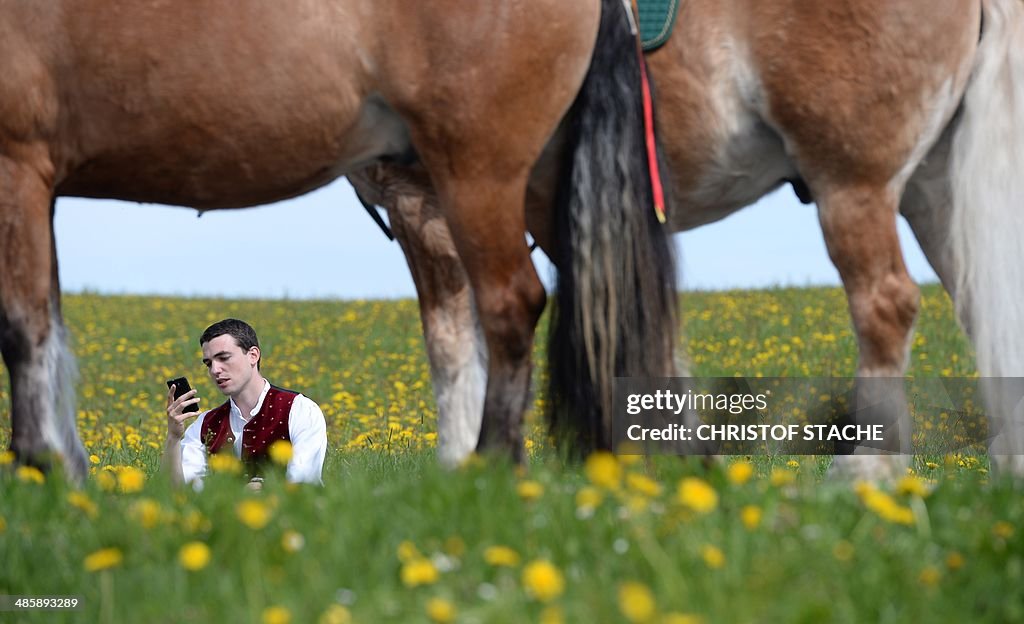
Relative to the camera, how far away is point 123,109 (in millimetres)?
4520

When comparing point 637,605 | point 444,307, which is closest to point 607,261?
point 444,307

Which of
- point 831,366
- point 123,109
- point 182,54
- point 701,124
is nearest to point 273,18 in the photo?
point 182,54

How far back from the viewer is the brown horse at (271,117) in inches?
175

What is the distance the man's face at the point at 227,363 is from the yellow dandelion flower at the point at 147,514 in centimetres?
157

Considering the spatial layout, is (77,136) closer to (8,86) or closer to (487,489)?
(8,86)

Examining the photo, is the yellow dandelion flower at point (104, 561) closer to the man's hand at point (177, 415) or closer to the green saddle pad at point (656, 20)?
the man's hand at point (177, 415)

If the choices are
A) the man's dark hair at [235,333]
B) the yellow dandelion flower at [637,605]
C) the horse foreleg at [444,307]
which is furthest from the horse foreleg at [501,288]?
the yellow dandelion flower at [637,605]

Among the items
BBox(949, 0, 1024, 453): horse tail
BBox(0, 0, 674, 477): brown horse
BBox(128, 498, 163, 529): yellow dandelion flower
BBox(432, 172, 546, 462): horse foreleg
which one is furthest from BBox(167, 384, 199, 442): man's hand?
BBox(949, 0, 1024, 453): horse tail

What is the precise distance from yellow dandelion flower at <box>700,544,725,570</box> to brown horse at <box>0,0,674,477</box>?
2.03m

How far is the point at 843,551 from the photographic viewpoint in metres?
2.85

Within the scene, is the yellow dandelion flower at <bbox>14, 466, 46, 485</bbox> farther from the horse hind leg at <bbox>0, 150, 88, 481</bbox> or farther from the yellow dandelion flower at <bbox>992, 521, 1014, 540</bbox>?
the yellow dandelion flower at <bbox>992, 521, 1014, 540</bbox>

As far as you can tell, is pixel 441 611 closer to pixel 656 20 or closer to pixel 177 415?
pixel 177 415

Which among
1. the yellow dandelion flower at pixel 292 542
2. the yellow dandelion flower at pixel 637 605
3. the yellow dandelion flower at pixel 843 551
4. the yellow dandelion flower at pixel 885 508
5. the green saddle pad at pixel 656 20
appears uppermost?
the green saddle pad at pixel 656 20

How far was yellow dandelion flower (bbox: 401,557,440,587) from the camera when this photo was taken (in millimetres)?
2641
